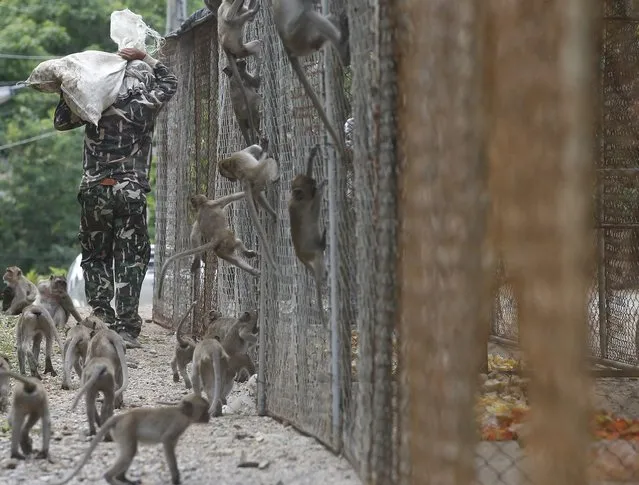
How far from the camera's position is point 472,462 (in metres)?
3.65

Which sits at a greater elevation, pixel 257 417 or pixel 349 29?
pixel 349 29

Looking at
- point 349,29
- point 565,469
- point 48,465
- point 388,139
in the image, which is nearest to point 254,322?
point 48,465

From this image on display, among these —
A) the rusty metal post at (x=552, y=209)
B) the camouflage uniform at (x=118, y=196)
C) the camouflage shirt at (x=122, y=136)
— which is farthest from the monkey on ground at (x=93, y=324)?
the rusty metal post at (x=552, y=209)

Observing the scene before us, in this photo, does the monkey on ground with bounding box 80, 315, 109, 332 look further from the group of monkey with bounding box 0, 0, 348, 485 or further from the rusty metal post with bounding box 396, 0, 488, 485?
the rusty metal post with bounding box 396, 0, 488, 485

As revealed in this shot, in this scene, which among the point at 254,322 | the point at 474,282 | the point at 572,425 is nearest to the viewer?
the point at 572,425

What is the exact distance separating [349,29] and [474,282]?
8.33 feet

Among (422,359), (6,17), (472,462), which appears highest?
(6,17)

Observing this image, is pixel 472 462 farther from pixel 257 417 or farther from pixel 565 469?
pixel 257 417

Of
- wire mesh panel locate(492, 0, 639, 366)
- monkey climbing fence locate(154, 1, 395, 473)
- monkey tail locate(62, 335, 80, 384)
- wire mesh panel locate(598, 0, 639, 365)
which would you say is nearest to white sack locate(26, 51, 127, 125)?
monkey climbing fence locate(154, 1, 395, 473)

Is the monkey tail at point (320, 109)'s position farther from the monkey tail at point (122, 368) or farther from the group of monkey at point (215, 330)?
the monkey tail at point (122, 368)

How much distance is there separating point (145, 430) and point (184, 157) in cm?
731

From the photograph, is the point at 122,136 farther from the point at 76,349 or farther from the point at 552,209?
the point at 552,209

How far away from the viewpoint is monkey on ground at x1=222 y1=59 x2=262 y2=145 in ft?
27.7

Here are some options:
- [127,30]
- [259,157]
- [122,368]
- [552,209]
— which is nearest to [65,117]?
[127,30]
